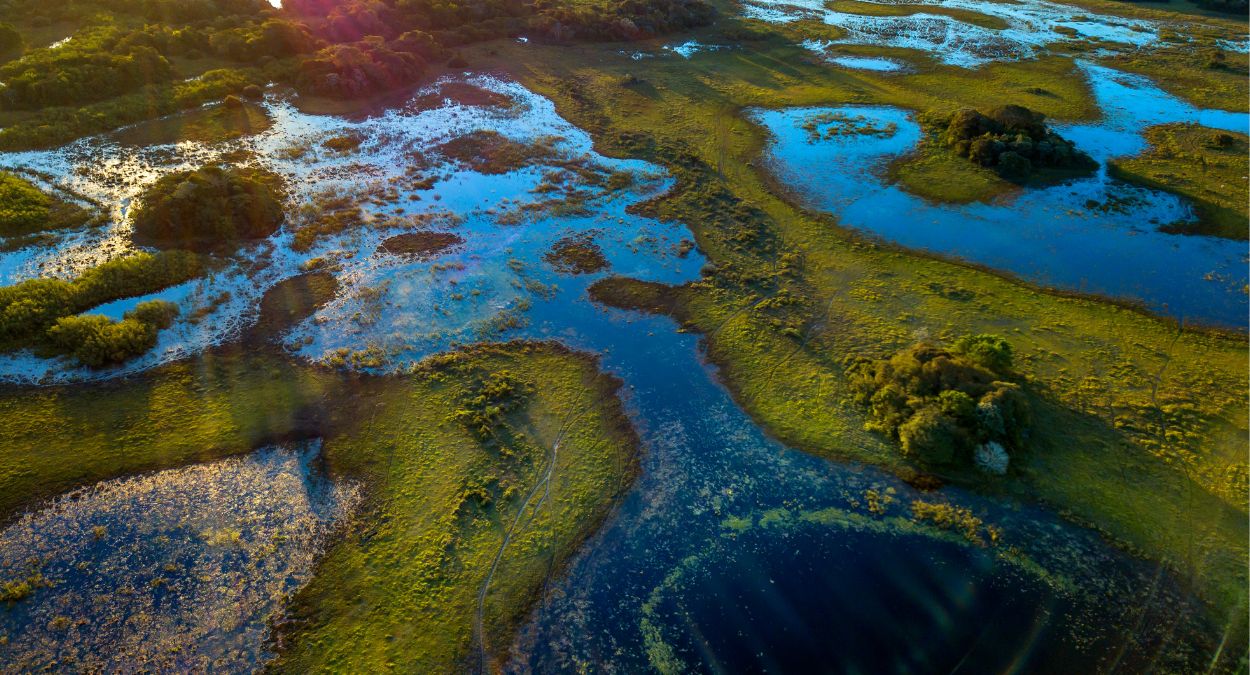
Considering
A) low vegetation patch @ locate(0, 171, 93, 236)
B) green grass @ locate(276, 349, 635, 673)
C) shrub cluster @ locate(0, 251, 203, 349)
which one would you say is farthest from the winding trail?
low vegetation patch @ locate(0, 171, 93, 236)

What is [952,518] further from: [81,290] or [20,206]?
[20,206]

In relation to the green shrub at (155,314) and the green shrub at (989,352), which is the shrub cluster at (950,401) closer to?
the green shrub at (989,352)

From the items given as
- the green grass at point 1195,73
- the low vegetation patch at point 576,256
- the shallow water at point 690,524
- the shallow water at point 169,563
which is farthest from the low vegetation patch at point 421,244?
the green grass at point 1195,73

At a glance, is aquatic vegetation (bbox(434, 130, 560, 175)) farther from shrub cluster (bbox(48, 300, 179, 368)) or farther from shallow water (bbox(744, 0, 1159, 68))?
shallow water (bbox(744, 0, 1159, 68))

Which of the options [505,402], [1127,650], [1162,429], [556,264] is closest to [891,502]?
[1127,650]

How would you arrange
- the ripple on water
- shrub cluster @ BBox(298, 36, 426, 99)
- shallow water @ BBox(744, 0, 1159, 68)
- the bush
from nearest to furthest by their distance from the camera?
the bush
the ripple on water
shrub cluster @ BBox(298, 36, 426, 99)
shallow water @ BBox(744, 0, 1159, 68)

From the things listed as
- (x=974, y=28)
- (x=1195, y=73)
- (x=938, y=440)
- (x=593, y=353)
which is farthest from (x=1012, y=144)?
(x=974, y=28)
